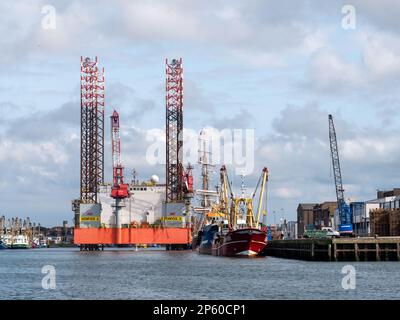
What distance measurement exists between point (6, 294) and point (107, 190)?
440 ft

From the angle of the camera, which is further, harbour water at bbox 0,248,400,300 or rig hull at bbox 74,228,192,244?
rig hull at bbox 74,228,192,244

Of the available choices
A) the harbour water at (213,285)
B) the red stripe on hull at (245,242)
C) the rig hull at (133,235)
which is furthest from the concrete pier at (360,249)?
the rig hull at (133,235)

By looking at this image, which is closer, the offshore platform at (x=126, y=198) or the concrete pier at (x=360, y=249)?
the concrete pier at (x=360, y=249)

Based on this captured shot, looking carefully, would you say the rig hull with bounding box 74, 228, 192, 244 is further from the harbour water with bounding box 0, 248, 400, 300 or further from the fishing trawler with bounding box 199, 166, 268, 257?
the harbour water with bounding box 0, 248, 400, 300

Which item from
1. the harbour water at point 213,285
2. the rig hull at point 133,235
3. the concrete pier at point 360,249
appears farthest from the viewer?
the rig hull at point 133,235

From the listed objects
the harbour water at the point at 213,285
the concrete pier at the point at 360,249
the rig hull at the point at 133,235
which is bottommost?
the harbour water at the point at 213,285

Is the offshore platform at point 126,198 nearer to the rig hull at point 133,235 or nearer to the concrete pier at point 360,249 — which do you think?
the rig hull at point 133,235

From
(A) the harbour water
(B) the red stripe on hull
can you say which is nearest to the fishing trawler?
(B) the red stripe on hull

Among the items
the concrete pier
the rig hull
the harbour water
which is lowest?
the harbour water

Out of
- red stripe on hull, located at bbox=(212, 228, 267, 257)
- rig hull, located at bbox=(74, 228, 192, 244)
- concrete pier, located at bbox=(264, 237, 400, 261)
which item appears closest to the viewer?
concrete pier, located at bbox=(264, 237, 400, 261)

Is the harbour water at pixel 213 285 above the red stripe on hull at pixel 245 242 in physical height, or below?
below

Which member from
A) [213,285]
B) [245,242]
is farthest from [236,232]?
[213,285]
